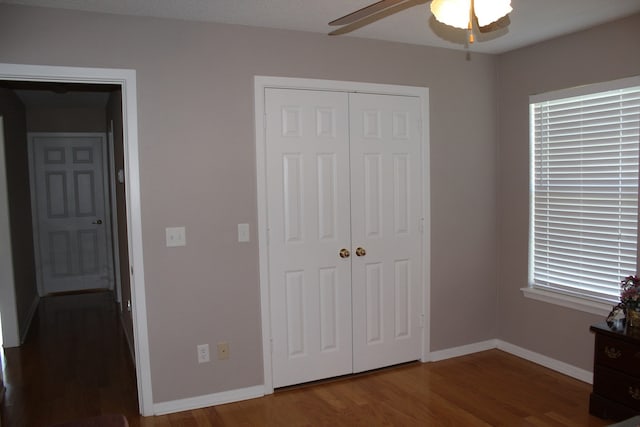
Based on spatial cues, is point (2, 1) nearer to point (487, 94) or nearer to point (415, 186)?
point (415, 186)

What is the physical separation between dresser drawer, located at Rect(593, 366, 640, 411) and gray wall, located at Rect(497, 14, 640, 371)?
52cm

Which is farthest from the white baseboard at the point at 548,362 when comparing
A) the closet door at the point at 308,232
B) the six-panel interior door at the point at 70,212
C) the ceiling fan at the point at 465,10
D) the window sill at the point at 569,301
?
the six-panel interior door at the point at 70,212

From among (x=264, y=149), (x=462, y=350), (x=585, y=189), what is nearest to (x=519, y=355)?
(x=462, y=350)

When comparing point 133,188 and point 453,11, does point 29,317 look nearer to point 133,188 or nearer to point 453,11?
point 133,188

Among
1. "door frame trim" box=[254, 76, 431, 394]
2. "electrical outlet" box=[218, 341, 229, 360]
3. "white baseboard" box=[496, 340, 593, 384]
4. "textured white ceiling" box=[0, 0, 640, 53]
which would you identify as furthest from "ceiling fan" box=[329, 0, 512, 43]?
"white baseboard" box=[496, 340, 593, 384]

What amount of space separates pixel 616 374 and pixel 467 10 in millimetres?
2370

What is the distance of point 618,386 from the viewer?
2855 millimetres

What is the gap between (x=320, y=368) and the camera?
3.53 metres

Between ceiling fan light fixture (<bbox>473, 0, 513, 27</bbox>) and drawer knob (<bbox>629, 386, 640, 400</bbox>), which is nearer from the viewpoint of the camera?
ceiling fan light fixture (<bbox>473, 0, 513, 27</bbox>)

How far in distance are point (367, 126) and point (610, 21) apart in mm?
1741

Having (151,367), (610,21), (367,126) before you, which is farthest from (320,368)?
(610,21)

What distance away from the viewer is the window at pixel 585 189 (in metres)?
3.19

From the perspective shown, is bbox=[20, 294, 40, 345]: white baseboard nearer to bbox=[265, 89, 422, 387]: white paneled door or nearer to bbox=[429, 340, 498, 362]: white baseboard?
bbox=[265, 89, 422, 387]: white paneled door

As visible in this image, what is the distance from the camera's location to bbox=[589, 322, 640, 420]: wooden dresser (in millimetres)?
2769
